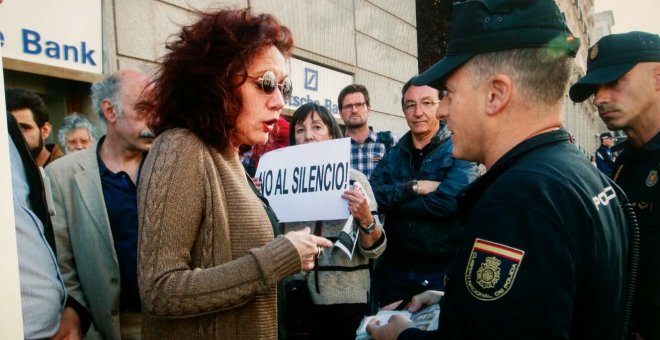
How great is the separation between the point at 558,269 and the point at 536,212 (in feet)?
0.45

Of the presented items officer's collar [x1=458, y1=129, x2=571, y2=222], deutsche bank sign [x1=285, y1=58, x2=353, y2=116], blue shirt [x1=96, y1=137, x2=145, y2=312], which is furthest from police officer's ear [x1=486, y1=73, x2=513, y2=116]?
deutsche bank sign [x1=285, y1=58, x2=353, y2=116]

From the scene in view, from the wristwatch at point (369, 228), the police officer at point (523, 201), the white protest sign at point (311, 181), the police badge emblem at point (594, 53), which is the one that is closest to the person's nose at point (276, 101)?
the police officer at point (523, 201)

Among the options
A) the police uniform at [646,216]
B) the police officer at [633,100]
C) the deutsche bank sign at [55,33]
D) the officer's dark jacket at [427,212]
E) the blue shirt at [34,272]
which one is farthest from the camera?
the deutsche bank sign at [55,33]

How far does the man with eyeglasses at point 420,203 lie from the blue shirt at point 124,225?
63.1 inches

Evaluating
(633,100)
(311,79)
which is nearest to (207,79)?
(633,100)

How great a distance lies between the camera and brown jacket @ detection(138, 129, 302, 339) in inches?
57.9

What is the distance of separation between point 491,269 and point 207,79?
118 cm

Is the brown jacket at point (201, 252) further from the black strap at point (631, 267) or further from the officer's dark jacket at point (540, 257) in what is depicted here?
the black strap at point (631, 267)

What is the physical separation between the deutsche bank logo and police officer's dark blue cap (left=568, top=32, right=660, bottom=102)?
521 centimetres

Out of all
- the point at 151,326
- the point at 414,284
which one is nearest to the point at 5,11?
the point at 151,326

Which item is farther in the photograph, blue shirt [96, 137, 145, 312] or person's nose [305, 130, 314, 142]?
person's nose [305, 130, 314, 142]

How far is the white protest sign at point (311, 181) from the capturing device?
2.68 meters

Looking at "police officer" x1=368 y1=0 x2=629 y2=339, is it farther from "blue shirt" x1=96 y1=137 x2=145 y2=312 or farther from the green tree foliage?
the green tree foliage

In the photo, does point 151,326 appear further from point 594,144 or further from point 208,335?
point 594,144
